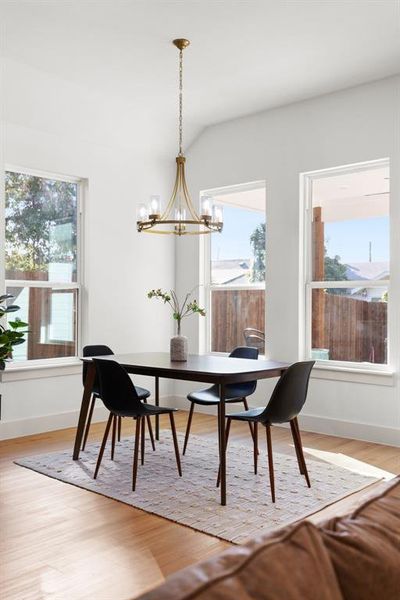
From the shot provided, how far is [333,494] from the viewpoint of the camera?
11.6 feet

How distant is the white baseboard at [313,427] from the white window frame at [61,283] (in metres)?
0.47

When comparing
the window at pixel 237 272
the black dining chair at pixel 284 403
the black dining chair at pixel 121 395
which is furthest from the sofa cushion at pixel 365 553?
the window at pixel 237 272

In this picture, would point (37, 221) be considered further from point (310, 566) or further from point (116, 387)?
point (310, 566)

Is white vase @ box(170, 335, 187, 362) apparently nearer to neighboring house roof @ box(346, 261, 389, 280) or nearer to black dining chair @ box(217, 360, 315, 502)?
black dining chair @ box(217, 360, 315, 502)

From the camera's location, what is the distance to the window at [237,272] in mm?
5965

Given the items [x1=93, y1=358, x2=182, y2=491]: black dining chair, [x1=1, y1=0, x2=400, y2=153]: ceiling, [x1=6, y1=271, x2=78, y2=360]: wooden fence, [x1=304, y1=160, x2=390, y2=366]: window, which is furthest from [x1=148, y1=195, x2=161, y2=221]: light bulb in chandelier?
[x1=304, y1=160, x2=390, y2=366]: window

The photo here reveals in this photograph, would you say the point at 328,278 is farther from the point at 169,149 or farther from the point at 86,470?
the point at 86,470

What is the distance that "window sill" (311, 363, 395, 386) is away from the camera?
16.0 ft

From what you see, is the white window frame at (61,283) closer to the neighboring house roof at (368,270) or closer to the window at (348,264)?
the window at (348,264)

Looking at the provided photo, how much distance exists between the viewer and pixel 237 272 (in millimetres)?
6176

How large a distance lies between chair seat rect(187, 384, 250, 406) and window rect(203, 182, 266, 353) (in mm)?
1383

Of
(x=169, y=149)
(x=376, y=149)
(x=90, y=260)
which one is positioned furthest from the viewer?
(x=169, y=149)

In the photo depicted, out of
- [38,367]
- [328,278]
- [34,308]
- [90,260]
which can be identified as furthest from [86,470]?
[328,278]

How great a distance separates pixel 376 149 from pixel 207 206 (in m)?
1.84
